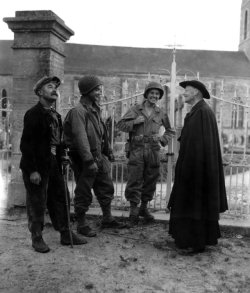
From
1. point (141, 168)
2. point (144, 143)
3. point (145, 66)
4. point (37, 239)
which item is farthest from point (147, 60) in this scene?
point (37, 239)

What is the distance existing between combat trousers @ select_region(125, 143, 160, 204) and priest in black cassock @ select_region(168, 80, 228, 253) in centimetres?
78

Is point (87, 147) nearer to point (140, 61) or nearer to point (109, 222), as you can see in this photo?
point (109, 222)

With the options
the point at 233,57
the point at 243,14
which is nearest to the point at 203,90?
the point at 233,57

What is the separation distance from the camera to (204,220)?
3.91 meters

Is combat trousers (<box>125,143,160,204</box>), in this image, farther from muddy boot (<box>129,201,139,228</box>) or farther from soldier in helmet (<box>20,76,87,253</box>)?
soldier in helmet (<box>20,76,87,253</box>)

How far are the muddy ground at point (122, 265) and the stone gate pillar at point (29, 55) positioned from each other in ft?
5.20

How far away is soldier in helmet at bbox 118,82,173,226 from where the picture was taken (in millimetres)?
4703

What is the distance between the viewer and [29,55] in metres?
5.08

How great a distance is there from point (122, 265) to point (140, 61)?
99.8ft

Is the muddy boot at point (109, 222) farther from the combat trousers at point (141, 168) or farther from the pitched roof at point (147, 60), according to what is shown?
the pitched roof at point (147, 60)

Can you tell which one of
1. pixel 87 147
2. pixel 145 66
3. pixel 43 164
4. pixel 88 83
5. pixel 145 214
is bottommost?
pixel 145 214

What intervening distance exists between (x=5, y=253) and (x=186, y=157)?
2290mm

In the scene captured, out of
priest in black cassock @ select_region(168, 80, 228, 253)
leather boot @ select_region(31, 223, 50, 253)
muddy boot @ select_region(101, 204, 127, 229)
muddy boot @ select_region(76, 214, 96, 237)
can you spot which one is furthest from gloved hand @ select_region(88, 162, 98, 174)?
priest in black cassock @ select_region(168, 80, 228, 253)

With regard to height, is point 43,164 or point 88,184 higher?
point 43,164
